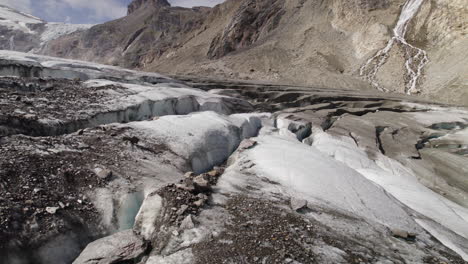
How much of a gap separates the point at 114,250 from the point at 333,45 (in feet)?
125

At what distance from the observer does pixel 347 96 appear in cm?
2116

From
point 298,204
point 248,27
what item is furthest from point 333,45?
point 298,204

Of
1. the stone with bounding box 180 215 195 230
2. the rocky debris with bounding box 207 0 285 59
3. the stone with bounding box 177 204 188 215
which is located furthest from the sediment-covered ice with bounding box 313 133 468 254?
the rocky debris with bounding box 207 0 285 59

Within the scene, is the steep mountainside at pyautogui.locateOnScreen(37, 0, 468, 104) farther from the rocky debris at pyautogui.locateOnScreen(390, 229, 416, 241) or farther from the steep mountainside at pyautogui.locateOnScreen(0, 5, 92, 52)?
the steep mountainside at pyautogui.locateOnScreen(0, 5, 92, 52)

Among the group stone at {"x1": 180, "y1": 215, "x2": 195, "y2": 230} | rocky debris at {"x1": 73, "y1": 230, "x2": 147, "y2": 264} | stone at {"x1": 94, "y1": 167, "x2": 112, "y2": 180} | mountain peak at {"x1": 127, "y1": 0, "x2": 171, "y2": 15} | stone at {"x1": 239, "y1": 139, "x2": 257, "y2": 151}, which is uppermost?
mountain peak at {"x1": 127, "y1": 0, "x2": 171, "y2": 15}

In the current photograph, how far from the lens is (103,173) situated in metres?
6.05

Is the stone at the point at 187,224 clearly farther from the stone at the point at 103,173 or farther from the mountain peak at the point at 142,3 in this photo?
the mountain peak at the point at 142,3

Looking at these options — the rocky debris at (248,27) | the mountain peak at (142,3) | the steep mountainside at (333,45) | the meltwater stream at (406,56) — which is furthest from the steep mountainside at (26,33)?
the meltwater stream at (406,56)

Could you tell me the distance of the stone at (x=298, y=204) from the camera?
5.88 m

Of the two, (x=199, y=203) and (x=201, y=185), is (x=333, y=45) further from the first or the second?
(x=199, y=203)

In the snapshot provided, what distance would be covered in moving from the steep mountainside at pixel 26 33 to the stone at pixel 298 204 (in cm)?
12089

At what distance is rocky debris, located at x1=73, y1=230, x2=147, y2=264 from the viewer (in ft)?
14.5

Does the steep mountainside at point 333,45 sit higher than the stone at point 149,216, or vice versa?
the steep mountainside at point 333,45

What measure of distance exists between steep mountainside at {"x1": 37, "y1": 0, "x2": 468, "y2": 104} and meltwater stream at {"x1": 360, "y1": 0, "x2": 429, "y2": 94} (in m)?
0.09
